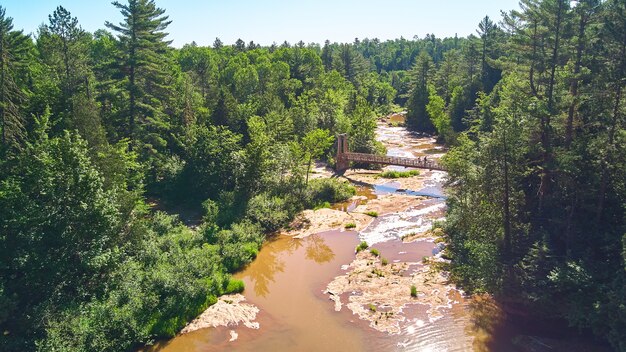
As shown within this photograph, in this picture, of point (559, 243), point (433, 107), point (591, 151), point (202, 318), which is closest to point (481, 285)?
point (559, 243)

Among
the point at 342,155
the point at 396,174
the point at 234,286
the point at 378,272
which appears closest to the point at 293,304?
the point at 234,286

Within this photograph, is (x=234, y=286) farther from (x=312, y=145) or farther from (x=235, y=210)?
(x=312, y=145)

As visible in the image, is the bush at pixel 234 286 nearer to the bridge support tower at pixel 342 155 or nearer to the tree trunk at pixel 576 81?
the tree trunk at pixel 576 81

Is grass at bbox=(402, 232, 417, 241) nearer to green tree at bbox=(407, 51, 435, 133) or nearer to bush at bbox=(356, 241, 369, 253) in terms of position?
bush at bbox=(356, 241, 369, 253)

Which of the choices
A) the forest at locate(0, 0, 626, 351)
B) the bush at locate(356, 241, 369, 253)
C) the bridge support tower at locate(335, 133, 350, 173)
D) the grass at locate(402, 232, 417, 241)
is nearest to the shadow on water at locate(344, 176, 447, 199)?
the bridge support tower at locate(335, 133, 350, 173)

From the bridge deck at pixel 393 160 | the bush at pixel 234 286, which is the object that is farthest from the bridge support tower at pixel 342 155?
the bush at pixel 234 286

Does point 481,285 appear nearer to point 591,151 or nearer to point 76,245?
point 591,151
